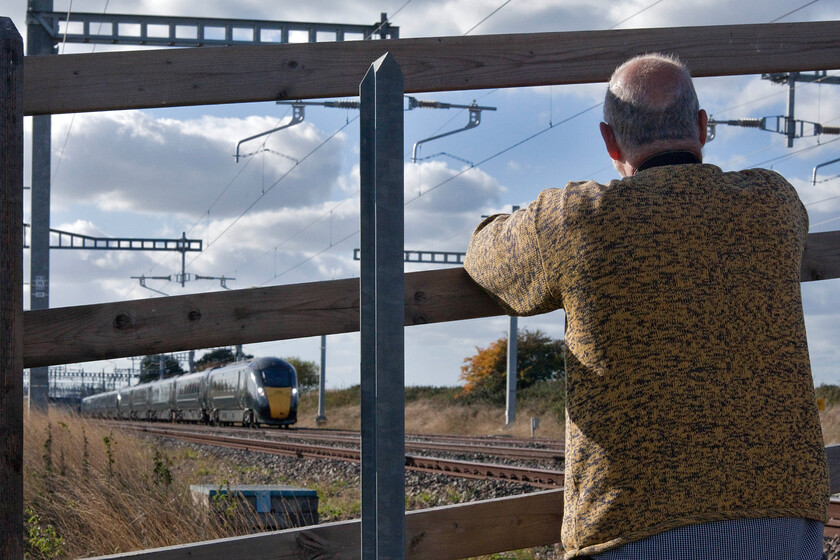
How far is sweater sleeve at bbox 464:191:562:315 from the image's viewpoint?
85.4 inches

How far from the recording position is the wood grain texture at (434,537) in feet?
8.38

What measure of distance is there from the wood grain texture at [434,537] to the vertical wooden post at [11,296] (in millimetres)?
316

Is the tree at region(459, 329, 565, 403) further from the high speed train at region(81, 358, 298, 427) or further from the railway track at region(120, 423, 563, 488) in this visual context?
the railway track at region(120, 423, 563, 488)

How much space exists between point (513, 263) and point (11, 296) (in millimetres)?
1247

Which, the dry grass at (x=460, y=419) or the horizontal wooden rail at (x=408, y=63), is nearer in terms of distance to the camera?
the horizontal wooden rail at (x=408, y=63)

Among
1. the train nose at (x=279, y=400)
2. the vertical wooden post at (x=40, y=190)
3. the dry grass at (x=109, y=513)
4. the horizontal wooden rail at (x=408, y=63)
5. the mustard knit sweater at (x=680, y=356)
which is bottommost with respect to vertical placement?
the train nose at (x=279, y=400)

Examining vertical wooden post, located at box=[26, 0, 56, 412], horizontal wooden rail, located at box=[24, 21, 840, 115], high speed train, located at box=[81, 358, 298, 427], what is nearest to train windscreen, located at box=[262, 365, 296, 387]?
high speed train, located at box=[81, 358, 298, 427]

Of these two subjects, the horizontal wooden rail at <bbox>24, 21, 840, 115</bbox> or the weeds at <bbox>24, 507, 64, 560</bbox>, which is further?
the weeds at <bbox>24, 507, 64, 560</bbox>

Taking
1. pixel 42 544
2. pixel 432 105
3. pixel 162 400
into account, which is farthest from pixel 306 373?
pixel 42 544

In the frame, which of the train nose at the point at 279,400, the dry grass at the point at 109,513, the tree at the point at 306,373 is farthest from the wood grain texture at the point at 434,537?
the tree at the point at 306,373

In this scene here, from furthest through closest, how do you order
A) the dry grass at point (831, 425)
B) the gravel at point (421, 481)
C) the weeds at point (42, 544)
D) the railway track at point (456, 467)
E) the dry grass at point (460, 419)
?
the dry grass at point (460, 419) < the dry grass at point (831, 425) < the railway track at point (456, 467) < the gravel at point (421, 481) < the weeds at point (42, 544)

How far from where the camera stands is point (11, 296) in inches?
87.7

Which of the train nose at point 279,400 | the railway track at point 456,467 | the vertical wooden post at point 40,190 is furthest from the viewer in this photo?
the train nose at point 279,400

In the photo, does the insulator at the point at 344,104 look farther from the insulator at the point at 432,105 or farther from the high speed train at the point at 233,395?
the high speed train at the point at 233,395
